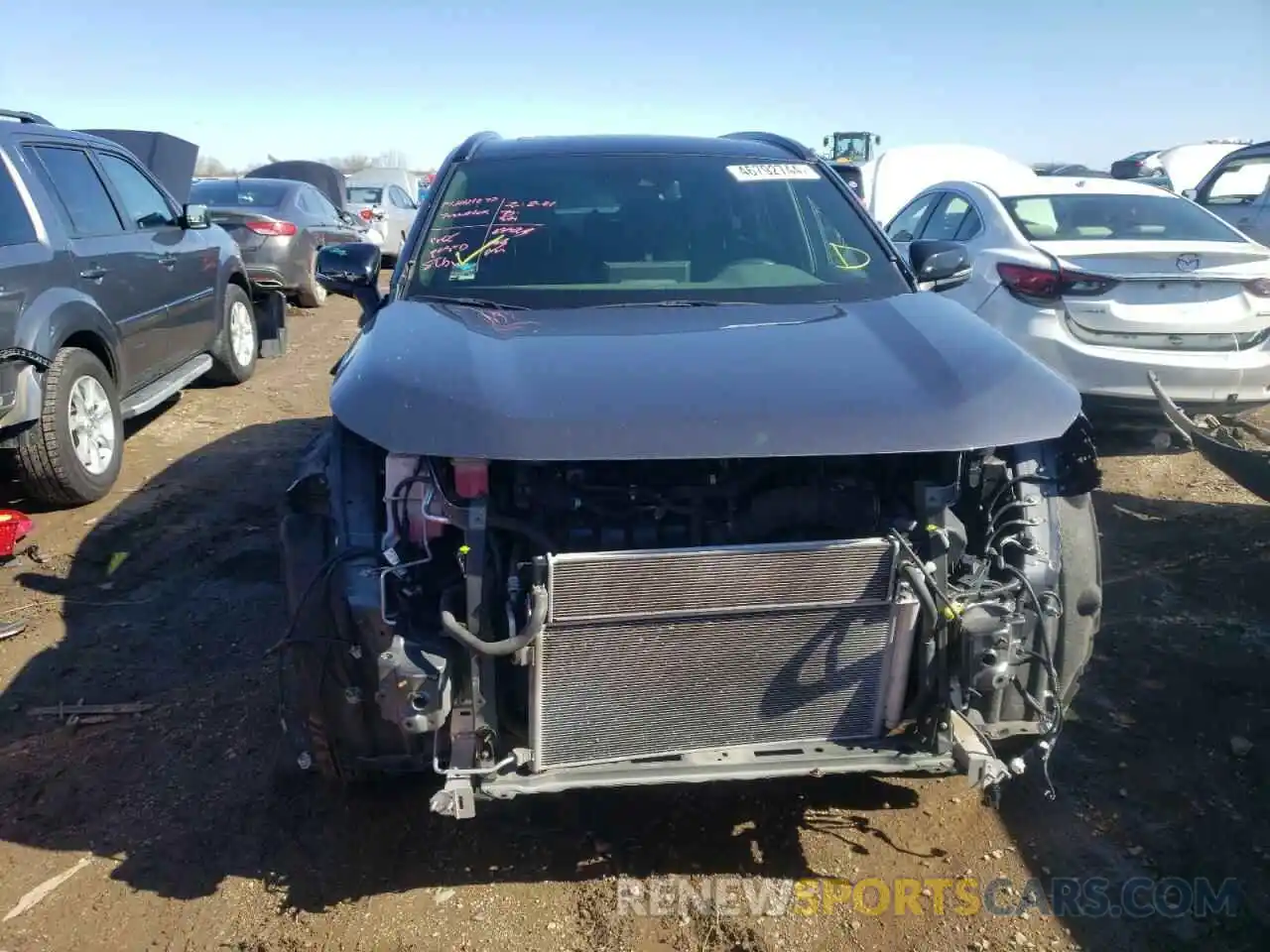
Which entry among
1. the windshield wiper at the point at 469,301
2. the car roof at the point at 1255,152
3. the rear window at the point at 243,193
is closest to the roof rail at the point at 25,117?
the windshield wiper at the point at 469,301

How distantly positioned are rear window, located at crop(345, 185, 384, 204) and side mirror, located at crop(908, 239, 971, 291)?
16068 millimetres

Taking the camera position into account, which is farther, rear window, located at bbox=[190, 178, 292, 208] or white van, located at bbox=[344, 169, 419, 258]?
white van, located at bbox=[344, 169, 419, 258]

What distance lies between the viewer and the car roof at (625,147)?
390cm

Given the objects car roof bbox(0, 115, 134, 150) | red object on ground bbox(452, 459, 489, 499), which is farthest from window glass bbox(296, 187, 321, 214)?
red object on ground bbox(452, 459, 489, 499)

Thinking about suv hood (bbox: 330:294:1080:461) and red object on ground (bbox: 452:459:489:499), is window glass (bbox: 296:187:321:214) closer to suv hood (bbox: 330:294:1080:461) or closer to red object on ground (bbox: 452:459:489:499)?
suv hood (bbox: 330:294:1080:461)

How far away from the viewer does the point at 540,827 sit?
284 cm

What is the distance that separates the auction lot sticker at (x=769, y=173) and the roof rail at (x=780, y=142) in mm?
204

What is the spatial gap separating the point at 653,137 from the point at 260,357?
594 centimetres

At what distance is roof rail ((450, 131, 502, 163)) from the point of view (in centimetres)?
401

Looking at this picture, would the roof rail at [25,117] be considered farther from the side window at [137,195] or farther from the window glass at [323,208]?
the window glass at [323,208]

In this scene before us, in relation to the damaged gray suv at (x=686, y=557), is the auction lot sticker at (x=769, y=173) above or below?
above

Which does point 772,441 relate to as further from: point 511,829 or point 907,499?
point 511,829

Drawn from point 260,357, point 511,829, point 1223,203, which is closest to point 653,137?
point 511,829

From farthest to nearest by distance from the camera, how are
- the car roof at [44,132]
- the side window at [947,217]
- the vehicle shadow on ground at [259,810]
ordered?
the side window at [947,217] → the car roof at [44,132] → the vehicle shadow on ground at [259,810]
